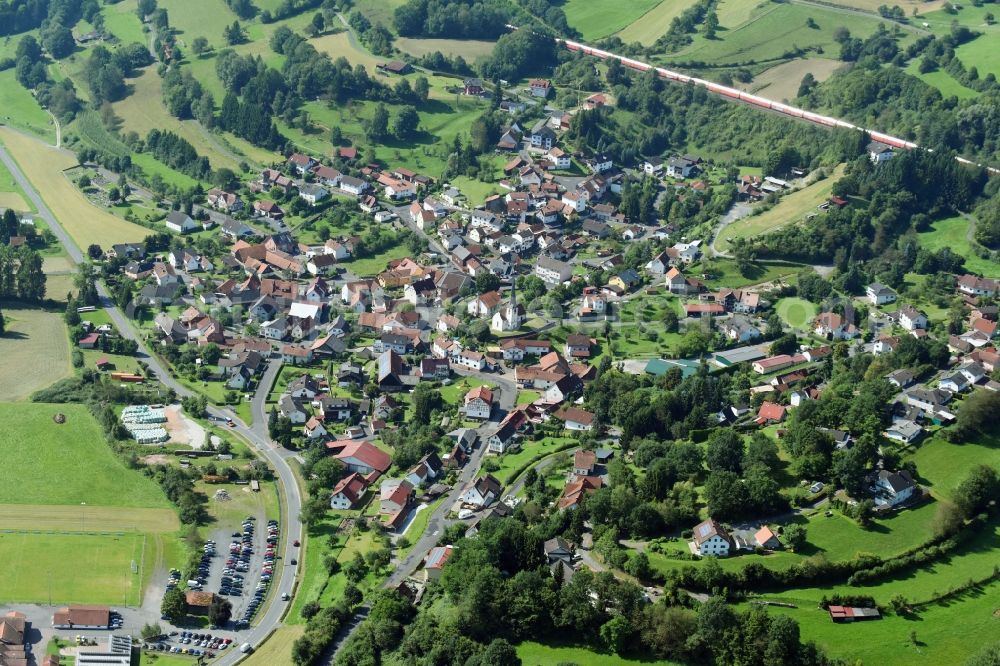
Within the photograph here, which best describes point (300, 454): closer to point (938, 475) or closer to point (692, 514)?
point (692, 514)

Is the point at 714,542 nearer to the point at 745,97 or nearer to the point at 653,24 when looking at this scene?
the point at 745,97

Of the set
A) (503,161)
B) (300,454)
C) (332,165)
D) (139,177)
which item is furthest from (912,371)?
(139,177)

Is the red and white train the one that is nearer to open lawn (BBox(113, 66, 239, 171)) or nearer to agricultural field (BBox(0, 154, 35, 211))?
open lawn (BBox(113, 66, 239, 171))

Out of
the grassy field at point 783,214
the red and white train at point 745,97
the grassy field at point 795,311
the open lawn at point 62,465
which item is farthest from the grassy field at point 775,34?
the open lawn at point 62,465

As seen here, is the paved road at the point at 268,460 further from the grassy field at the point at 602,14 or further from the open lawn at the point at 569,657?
the grassy field at the point at 602,14

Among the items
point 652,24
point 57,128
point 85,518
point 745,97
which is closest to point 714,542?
point 85,518

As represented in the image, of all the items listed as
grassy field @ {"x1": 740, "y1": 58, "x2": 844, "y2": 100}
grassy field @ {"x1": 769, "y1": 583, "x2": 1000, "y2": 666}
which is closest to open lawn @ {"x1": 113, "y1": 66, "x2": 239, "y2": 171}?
grassy field @ {"x1": 740, "y1": 58, "x2": 844, "y2": 100}
